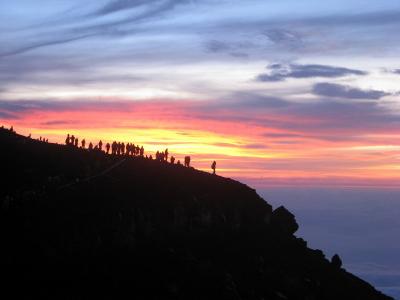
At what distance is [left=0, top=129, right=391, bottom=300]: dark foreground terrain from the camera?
74.9 metres

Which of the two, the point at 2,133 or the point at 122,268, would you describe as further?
the point at 2,133

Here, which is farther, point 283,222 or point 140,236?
point 283,222

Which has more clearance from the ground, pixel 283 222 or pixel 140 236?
pixel 283 222

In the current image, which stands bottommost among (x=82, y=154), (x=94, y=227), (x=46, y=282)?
(x=46, y=282)

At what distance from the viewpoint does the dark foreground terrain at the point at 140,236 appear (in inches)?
2948

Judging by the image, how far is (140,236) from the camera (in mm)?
89375

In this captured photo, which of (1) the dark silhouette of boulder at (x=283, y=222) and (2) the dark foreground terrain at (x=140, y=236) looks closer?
(2) the dark foreground terrain at (x=140, y=236)

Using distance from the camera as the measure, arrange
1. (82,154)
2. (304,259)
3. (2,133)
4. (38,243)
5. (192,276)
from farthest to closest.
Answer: (2,133), (82,154), (304,259), (192,276), (38,243)

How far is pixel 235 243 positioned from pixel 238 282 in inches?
527

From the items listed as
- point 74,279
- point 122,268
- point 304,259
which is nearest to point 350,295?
point 304,259

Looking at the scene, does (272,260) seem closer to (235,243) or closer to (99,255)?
(235,243)

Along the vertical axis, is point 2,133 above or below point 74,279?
above

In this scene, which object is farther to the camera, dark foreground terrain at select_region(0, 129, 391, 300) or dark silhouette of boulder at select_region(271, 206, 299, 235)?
dark silhouette of boulder at select_region(271, 206, 299, 235)

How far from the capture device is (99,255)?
80.4m
